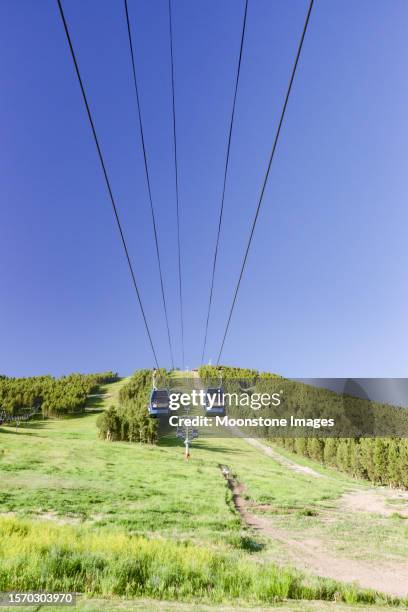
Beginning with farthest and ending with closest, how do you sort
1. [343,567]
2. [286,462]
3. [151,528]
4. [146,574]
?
[286,462] → [151,528] → [343,567] → [146,574]

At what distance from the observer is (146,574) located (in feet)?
39.1

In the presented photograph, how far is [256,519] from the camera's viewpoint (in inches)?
1016

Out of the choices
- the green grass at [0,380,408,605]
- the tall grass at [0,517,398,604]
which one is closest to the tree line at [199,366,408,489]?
the green grass at [0,380,408,605]

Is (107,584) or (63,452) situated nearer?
(107,584)

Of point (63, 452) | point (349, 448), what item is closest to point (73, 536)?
point (63, 452)

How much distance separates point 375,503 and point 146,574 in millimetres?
32520

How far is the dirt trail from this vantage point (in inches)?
561

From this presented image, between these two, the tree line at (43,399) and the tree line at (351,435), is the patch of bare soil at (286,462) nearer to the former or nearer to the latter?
the tree line at (351,435)

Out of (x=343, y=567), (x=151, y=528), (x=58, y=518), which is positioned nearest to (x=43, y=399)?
(x=58, y=518)

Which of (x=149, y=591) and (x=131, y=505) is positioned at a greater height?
(x=149, y=591)

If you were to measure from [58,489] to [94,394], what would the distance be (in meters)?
118

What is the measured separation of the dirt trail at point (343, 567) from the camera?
14.2 metres

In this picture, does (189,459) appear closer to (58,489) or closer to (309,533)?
(58,489)

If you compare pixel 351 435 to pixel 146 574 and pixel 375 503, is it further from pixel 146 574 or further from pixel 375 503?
pixel 146 574
